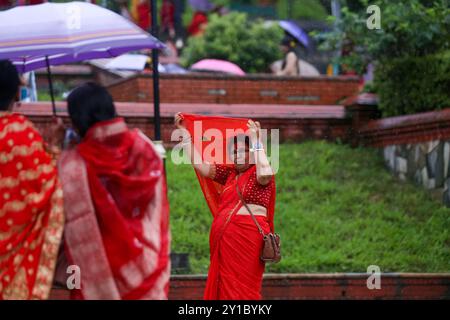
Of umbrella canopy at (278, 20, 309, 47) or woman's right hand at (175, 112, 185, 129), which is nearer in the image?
woman's right hand at (175, 112, 185, 129)

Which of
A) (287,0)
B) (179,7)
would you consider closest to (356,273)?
(179,7)

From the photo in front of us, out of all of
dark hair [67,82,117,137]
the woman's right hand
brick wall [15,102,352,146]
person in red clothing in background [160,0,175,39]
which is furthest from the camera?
person in red clothing in background [160,0,175,39]

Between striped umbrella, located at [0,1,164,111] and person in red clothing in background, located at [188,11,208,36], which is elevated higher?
striped umbrella, located at [0,1,164,111]

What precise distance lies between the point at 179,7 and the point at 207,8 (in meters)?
1.44

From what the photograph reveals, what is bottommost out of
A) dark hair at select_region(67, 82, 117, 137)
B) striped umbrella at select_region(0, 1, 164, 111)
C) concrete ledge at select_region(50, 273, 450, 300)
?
concrete ledge at select_region(50, 273, 450, 300)

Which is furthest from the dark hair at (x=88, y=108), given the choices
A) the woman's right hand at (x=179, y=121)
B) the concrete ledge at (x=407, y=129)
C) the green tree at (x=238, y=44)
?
the green tree at (x=238, y=44)

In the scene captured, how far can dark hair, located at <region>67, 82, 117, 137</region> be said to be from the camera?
493 centimetres

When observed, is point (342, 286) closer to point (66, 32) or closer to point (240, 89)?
point (66, 32)

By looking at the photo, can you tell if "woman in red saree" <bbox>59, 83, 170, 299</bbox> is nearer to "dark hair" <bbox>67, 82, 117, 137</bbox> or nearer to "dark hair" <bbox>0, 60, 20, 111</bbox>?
"dark hair" <bbox>67, 82, 117, 137</bbox>

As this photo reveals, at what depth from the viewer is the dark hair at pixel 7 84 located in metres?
4.96

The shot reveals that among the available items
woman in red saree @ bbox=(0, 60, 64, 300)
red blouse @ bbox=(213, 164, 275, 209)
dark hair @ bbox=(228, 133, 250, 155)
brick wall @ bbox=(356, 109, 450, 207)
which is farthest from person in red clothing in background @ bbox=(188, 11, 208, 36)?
woman in red saree @ bbox=(0, 60, 64, 300)

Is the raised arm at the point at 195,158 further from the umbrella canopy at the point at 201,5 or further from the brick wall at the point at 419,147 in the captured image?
the umbrella canopy at the point at 201,5

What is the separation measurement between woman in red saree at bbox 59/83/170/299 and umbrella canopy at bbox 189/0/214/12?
20.3m

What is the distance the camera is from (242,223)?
6.71 metres
